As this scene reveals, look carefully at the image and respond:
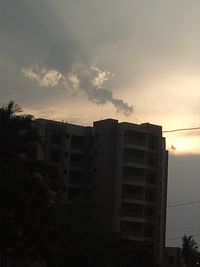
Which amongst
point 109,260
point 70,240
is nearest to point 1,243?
point 70,240

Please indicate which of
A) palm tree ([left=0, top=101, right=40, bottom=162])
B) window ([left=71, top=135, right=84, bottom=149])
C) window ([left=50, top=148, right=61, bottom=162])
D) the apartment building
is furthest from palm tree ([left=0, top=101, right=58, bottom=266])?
window ([left=71, top=135, right=84, bottom=149])

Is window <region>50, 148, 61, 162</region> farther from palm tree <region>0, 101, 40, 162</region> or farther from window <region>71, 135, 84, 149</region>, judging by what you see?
palm tree <region>0, 101, 40, 162</region>

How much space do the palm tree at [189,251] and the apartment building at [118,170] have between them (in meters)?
18.0

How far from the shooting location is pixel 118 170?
8719 centimetres

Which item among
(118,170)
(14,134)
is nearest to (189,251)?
(118,170)

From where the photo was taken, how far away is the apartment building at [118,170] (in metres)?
85.3

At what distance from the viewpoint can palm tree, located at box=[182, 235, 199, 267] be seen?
350 ft

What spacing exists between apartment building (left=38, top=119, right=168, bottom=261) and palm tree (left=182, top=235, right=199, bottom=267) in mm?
18006

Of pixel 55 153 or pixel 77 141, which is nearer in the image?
pixel 55 153

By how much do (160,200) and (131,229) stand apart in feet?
Result: 22.3

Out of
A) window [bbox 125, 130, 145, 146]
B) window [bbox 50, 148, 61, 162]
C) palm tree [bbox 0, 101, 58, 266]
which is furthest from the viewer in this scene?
window [bbox 50, 148, 61, 162]

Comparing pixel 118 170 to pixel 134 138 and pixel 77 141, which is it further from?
pixel 77 141

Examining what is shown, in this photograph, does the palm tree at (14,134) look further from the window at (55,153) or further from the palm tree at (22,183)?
the window at (55,153)

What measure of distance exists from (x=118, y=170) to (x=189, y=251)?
30098mm
